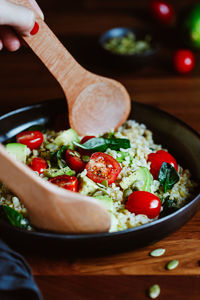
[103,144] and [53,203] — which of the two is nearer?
[53,203]

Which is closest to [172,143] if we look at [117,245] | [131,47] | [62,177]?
[62,177]

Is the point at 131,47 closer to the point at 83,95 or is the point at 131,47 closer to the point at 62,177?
the point at 83,95

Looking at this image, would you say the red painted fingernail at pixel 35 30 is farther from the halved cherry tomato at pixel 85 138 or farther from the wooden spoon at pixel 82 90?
the halved cherry tomato at pixel 85 138

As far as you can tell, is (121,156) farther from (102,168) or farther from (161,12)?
(161,12)

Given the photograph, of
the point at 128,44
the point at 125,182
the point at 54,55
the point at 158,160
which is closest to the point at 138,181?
the point at 125,182

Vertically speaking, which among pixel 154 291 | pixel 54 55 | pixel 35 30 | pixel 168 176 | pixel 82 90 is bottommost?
pixel 154 291

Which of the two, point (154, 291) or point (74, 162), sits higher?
point (74, 162)

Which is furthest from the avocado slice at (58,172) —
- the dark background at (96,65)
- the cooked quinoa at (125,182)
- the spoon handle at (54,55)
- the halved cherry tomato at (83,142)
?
the dark background at (96,65)
